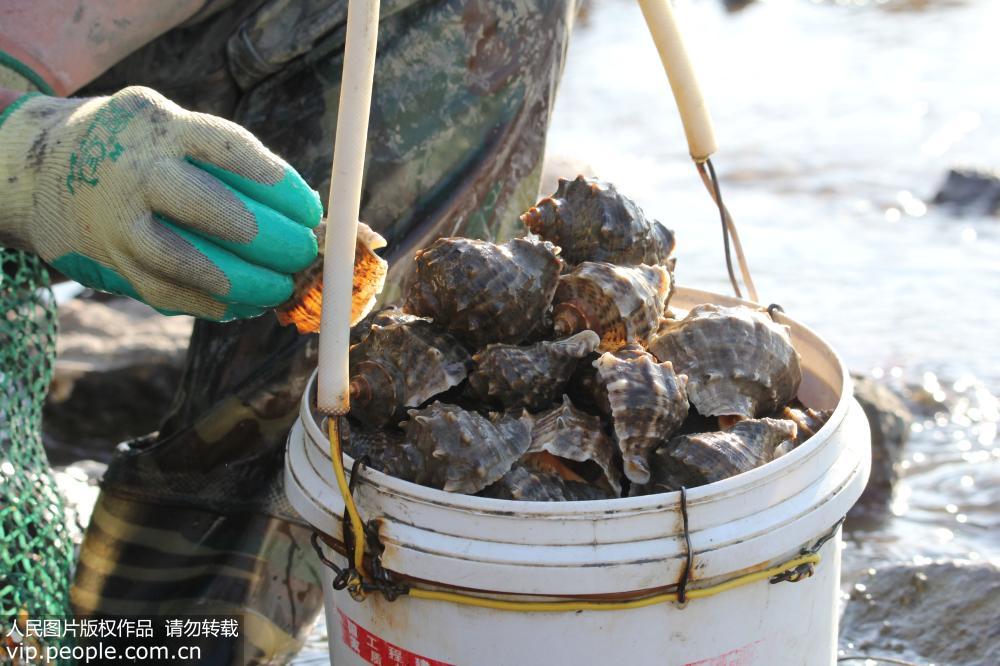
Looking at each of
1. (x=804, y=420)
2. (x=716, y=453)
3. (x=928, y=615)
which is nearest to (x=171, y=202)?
(x=716, y=453)

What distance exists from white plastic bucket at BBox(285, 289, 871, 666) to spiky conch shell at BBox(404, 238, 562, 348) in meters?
0.33

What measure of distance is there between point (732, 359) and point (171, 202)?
1039 mm

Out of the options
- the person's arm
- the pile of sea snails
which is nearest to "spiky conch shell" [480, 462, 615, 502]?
the pile of sea snails

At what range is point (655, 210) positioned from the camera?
5953 millimetres

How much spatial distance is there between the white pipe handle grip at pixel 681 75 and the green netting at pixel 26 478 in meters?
1.44

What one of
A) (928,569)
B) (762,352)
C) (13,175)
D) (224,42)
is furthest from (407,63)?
(928,569)

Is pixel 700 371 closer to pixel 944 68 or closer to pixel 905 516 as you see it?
pixel 905 516

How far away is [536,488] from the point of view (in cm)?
191

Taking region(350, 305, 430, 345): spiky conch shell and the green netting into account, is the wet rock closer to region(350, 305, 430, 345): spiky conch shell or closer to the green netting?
the green netting

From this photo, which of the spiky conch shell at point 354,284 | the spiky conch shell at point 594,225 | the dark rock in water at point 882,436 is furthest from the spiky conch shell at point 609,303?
the dark rock in water at point 882,436

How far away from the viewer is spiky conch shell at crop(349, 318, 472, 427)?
6.76 ft

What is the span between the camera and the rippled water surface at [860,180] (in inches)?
153

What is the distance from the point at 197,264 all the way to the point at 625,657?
3.20 ft

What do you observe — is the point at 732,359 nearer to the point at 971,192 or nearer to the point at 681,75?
the point at 681,75
